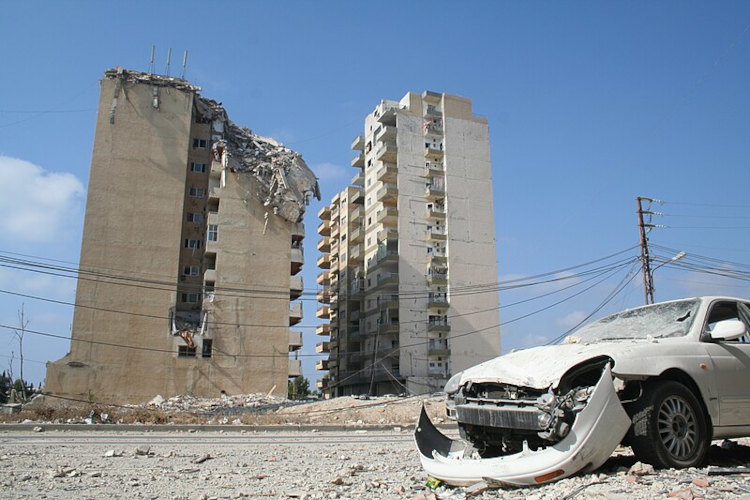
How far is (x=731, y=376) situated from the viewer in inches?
225

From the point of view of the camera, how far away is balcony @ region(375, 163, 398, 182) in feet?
206

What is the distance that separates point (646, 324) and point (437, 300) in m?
52.6

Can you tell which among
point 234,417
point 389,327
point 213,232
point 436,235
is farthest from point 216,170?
point 234,417

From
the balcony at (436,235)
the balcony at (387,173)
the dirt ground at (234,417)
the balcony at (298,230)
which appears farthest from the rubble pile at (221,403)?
the balcony at (387,173)

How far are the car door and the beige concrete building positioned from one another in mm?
49145

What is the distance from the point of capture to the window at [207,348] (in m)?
41.7

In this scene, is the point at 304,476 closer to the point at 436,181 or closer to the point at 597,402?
the point at 597,402

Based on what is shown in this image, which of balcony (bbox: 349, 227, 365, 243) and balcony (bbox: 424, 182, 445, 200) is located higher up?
balcony (bbox: 424, 182, 445, 200)

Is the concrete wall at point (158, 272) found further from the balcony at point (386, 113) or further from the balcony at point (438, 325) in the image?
the balcony at point (386, 113)

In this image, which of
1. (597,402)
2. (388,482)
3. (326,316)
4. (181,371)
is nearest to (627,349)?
(597,402)

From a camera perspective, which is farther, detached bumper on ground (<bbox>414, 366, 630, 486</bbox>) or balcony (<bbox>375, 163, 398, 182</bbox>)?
balcony (<bbox>375, 163, 398, 182</bbox>)

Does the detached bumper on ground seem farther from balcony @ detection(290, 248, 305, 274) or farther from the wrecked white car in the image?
balcony @ detection(290, 248, 305, 274)

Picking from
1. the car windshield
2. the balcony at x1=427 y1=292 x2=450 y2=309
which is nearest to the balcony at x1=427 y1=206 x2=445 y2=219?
the balcony at x1=427 y1=292 x2=450 y2=309

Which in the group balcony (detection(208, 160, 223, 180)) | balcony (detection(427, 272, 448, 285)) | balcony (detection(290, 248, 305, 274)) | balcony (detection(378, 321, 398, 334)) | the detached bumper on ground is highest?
balcony (detection(208, 160, 223, 180))
